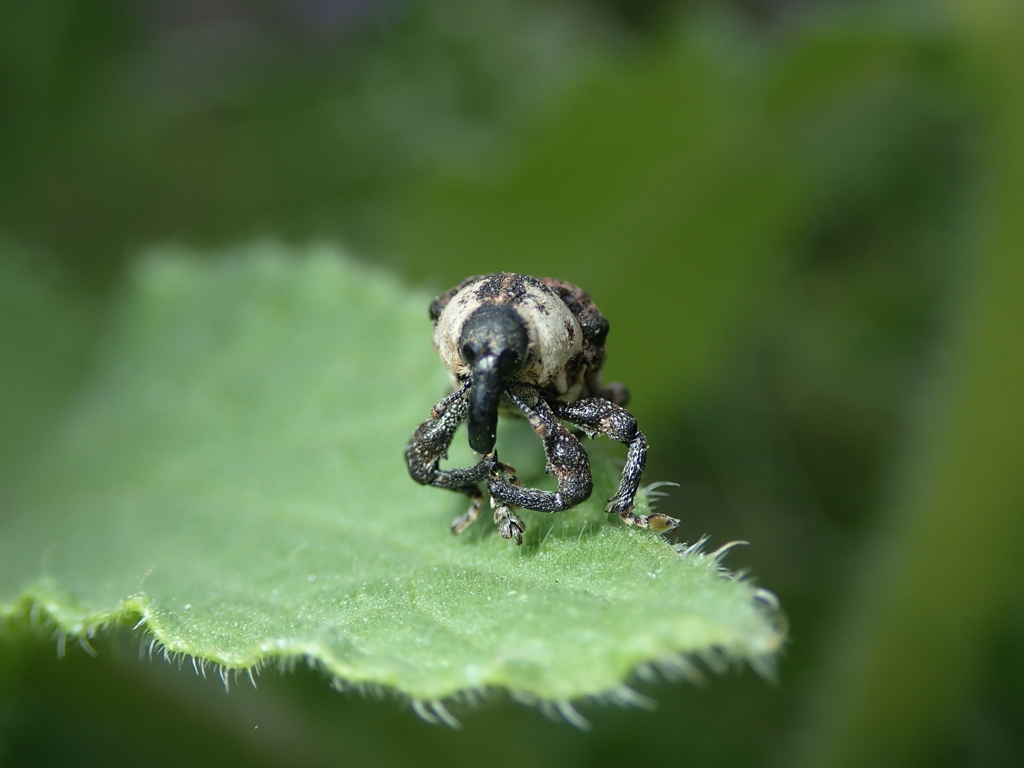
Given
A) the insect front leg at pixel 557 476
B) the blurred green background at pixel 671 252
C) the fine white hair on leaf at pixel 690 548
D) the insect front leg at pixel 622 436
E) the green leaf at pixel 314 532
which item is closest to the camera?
the green leaf at pixel 314 532

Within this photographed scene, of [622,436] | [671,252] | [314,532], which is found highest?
[671,252]

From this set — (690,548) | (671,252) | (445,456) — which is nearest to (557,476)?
(445,456)

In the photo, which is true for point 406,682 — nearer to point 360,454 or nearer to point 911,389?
point 360,454

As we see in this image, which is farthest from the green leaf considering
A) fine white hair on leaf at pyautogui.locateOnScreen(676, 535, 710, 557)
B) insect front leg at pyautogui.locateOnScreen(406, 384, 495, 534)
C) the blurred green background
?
the blurred green background

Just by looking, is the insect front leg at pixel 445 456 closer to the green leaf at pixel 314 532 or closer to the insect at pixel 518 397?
the insect at pixel 518 397

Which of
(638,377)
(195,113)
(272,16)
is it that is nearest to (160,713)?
(638,377)

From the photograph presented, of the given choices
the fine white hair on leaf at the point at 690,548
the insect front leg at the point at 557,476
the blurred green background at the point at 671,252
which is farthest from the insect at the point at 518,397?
the blurred green background at the point at 671,252

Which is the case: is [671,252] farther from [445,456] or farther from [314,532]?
[314,532]
